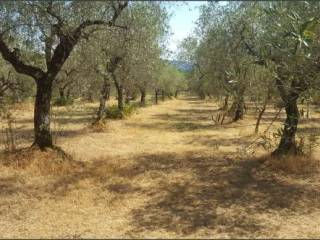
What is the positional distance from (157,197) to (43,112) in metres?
5.96

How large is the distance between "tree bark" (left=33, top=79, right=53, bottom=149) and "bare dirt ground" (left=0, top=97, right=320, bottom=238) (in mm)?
704

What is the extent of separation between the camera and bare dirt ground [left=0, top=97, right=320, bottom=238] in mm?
11305

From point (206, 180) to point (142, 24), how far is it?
25.2 ft

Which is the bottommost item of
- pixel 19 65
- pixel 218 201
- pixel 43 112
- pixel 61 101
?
pixel 218 201

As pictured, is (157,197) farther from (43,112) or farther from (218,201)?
(43,112)

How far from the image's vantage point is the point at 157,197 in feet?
46.5

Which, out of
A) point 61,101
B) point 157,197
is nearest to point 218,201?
point 157,197

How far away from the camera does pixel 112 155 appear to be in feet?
66.7

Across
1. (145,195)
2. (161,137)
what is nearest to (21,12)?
(145,195)

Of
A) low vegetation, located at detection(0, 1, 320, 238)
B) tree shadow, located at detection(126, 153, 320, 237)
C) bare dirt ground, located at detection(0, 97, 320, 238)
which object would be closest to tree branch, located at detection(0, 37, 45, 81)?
low vegetation, located at detection(0, 1, 320, 238)

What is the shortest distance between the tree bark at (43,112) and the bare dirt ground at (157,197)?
27.7 inches

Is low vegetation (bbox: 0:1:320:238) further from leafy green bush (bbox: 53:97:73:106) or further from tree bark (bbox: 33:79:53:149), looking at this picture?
leafy green bush (bbox: 53:97:73:106)

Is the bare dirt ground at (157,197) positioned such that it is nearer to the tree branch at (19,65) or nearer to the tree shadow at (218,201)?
the tree shadow at (218,201)

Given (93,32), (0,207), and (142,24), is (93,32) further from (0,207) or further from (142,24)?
(0,207)
